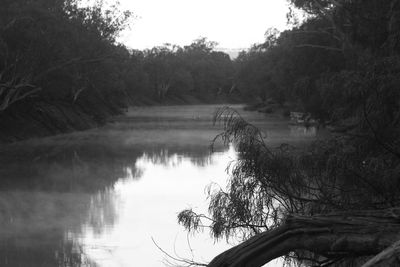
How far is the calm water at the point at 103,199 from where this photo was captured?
8727mm

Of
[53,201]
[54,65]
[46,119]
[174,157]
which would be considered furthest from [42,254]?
[46,119]

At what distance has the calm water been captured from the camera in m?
8.73

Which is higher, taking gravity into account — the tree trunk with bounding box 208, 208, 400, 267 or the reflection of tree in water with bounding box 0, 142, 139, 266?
the tree trunk with bounding box 208, 208, 400, 267

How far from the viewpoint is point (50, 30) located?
82.0 feet

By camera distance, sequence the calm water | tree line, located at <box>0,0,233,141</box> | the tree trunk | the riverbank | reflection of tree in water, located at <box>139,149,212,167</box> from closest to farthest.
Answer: the tree trunk
the calm water
reflection of tree in water, located at <box>139,149,212,167</box>
tree line, located at <box>0,0,233,141</box>
the riverbank

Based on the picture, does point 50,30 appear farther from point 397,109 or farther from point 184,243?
point 397,109

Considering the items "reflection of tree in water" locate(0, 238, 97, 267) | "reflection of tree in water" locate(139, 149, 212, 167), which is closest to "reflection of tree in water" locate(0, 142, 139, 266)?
"reflection of tree in water" locate(0, 238, 97, 267)

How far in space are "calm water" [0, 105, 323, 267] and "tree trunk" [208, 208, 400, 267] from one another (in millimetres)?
4107

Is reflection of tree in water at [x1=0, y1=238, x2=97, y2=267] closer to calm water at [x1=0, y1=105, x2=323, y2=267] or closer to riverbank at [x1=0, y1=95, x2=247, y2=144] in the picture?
calm water at [x1=0, y1=105, x2=323, y2=267]

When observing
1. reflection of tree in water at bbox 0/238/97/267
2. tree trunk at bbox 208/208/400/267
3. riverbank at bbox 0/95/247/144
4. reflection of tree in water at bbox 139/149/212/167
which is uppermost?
tree trunk at bbox 208/208/400/267

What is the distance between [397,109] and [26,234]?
6.08 m

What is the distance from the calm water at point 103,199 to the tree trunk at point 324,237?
4.11m

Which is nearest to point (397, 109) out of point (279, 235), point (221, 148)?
point (279, 235)

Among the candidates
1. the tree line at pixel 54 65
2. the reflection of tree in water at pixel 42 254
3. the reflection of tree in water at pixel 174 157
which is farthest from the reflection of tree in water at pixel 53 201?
the tree line at pixel 54 65
